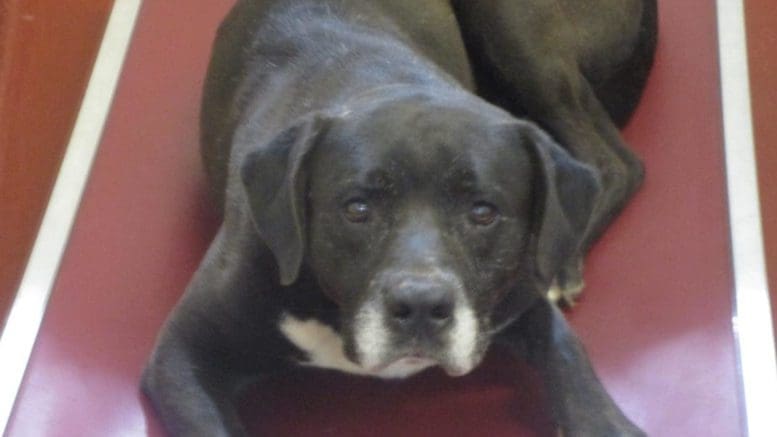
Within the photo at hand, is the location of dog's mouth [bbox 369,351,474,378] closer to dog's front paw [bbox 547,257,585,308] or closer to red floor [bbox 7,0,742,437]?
red floor [bbox 7,0,742,437]

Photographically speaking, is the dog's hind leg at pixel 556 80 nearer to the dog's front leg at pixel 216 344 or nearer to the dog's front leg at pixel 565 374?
the dog's front leg at pixel 565 374

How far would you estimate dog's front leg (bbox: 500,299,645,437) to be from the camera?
1709 millimetres

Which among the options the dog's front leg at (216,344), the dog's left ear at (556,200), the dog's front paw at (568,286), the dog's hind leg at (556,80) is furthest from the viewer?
the dog's hind leg at (556,80)

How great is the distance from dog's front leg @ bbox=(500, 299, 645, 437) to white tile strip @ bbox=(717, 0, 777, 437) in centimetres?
24

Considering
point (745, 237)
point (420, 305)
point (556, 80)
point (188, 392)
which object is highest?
point (420, 305)

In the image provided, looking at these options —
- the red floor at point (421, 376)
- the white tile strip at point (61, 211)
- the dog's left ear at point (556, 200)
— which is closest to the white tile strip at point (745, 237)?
the red floor at point (421, 376)

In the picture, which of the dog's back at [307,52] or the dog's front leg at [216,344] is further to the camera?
the dog's back at [307,52]

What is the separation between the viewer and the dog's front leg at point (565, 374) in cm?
171

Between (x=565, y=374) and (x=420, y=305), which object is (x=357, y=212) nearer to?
(x=420, y=305)

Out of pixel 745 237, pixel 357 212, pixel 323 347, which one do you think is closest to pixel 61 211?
pixel 323 347

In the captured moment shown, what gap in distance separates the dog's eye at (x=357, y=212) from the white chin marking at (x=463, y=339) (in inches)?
6.2

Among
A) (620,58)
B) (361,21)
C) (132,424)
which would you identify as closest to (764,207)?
(620,58)

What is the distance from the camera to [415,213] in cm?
151

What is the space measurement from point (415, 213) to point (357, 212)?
0.07 m
